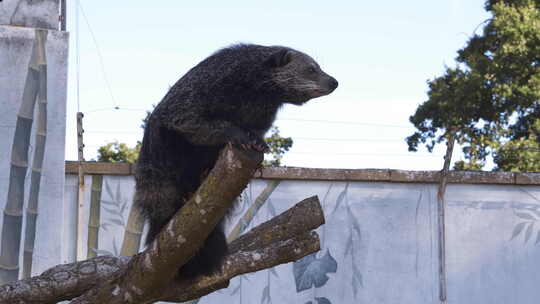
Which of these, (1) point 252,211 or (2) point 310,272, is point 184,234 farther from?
(2) point 310,272

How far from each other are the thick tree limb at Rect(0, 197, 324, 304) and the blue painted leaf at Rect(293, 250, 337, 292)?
293cm

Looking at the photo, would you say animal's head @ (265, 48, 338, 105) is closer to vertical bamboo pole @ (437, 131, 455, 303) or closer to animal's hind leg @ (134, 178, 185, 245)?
animal's hind leg @ (134, 178, 185, 245)

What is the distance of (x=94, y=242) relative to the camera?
278 inches

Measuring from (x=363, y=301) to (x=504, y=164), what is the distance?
8631 millimetres

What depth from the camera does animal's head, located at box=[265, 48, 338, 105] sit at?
416 centimetres

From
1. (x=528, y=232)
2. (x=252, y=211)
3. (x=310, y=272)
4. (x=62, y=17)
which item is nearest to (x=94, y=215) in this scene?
(x=252, y=211)

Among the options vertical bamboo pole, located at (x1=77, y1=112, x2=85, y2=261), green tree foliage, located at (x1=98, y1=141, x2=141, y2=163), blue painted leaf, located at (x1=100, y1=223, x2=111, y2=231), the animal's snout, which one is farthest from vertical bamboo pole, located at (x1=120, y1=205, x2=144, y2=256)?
green tree foliage, located at (x1=98, y1=141, x2=141, y2=163)

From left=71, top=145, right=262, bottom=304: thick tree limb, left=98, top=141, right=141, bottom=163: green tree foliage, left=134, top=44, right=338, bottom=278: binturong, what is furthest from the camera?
left=98, top=141, right=141, bottom=163: green tree foliage

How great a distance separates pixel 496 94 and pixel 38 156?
11.0m

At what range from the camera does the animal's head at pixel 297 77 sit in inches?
164

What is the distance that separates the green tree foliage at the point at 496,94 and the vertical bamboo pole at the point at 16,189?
9.89 metres

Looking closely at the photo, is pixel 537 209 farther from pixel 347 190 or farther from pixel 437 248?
pixel 347 190

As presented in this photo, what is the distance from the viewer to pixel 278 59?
4176 mm

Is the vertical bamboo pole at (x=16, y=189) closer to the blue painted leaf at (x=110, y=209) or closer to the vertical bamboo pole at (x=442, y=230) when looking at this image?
the blue painted leaf at (x=110, y=209)
